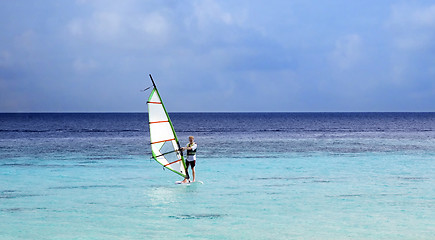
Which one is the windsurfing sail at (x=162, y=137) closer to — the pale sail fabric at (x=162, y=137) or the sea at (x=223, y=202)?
the pale sail fabric at (x=162, y=137)

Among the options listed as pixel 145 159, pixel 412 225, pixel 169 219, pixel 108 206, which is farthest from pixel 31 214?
pixel 145 159

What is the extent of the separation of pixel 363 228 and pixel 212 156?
20.1 meters

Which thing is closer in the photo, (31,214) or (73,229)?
(73,229)

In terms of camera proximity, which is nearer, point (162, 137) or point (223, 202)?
point (223, 202)

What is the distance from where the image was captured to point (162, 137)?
693 inches

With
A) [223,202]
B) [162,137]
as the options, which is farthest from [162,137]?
[223,202]

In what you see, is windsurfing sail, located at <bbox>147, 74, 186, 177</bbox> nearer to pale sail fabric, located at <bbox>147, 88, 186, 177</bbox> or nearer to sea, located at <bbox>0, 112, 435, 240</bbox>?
pale sail fabric, located at <bbox>147, 88, 186, 177</bbox>

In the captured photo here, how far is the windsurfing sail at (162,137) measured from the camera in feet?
56.3

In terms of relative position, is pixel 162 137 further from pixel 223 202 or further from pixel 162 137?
pixel 223 202

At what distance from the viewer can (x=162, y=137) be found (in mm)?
17609

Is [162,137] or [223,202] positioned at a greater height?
[162,137]

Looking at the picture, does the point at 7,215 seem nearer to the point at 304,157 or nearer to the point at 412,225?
the point at 412,225

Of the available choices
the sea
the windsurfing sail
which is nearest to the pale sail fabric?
the windsurfing sail

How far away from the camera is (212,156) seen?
31.5 meters
